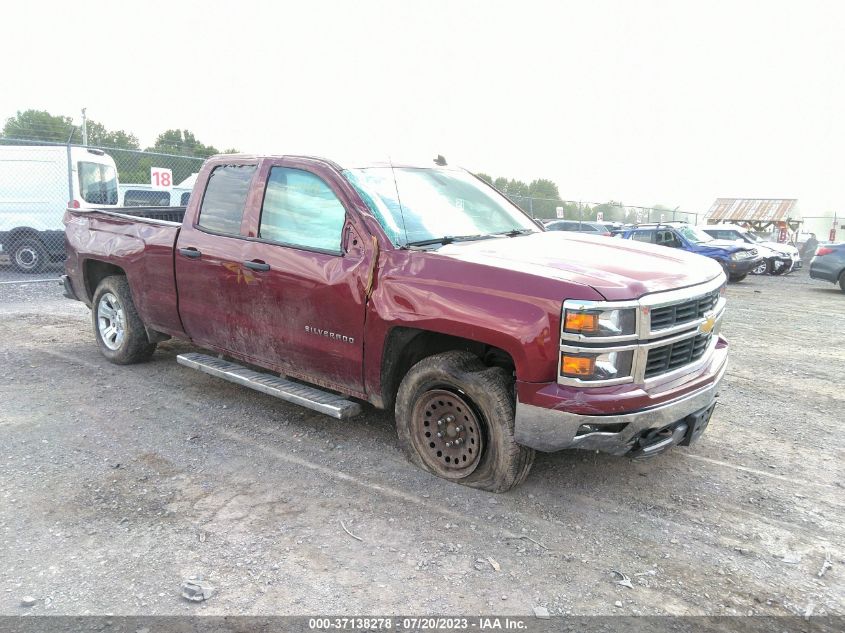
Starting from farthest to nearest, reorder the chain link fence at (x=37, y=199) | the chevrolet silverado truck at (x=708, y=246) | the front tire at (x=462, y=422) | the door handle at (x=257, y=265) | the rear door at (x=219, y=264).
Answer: the chevrolet silverado truck at (x=708, y=246)
the chain link fence at (x=37, y=199)
the rear door at (x=219, y=264)
the door handle at (x=257, y=265)
the front tire at (x=462, y=422)

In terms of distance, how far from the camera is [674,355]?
3.56 meters

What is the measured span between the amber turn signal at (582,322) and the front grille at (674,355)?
1.32 feet

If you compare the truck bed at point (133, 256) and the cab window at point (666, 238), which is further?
the cab window at point (666, 238)

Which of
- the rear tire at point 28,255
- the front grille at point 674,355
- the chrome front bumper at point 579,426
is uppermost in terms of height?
the front grille at point 674,355

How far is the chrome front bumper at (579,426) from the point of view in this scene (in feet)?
10.6

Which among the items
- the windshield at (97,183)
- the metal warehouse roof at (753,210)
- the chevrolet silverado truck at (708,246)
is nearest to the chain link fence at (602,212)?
the metal warehouse roof at (753,210)

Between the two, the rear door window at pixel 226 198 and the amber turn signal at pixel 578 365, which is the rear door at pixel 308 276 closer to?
the rear door window at pixel 226 198

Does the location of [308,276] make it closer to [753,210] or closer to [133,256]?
[133,256]

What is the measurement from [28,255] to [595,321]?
13.1 meters

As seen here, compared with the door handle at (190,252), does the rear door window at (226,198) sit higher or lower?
higher

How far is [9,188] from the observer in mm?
12789

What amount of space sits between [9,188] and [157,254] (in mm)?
9781

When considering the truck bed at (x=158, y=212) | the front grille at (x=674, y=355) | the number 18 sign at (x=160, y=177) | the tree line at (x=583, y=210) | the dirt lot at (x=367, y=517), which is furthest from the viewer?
the tree line at (x=583, y=210)

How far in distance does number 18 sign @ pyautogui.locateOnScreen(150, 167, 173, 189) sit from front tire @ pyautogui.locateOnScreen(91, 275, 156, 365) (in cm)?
1388
